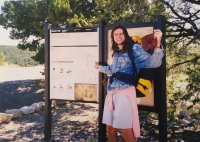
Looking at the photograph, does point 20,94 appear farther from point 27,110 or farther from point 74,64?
point 74,64

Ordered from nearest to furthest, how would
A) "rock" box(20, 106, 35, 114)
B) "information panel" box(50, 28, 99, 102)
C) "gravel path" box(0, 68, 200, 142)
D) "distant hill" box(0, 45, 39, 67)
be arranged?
"information panel" box(50, 28, 99, 102) → "gravel path" box(0, 68, 200, 142) → "rock" box(20, 106, 35, 114) → "distant hill" box(0, 45, 39, 67)

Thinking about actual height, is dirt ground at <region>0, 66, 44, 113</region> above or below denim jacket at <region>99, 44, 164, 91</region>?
below

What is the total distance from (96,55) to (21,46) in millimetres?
7713

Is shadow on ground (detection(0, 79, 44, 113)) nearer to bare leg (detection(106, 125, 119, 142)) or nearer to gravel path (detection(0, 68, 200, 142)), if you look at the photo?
gravel path (detection(0, 68, 200, 142))

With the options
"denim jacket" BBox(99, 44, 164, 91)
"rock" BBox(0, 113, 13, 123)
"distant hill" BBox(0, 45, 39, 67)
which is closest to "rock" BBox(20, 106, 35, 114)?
"rock" BBox(0, 113, 13, 123)

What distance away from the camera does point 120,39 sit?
286 cm

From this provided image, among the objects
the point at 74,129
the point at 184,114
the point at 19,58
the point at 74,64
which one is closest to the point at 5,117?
the point at 74,129

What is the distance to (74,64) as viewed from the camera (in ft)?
13.3

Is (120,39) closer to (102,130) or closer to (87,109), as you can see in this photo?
(102,130)

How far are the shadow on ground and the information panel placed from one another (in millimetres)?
4332

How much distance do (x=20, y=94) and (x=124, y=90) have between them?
8276 mm

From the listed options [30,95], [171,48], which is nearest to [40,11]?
[30,95]

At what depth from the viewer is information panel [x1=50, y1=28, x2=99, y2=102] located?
3.91m

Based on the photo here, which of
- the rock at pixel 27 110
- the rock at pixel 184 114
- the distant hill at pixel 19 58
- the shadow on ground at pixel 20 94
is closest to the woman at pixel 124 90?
the rock at pixel 184 114
